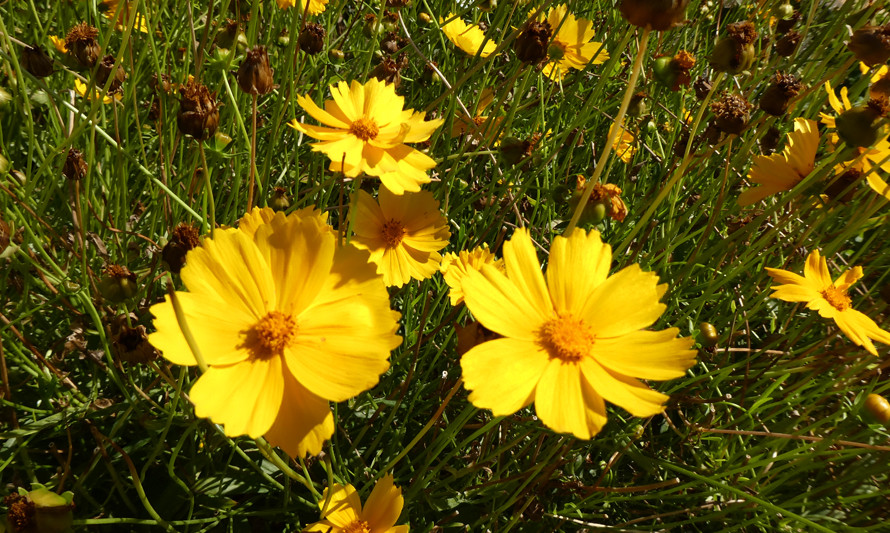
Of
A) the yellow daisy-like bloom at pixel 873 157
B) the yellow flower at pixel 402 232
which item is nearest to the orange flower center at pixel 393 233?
the yellow flower at pixel 402 232

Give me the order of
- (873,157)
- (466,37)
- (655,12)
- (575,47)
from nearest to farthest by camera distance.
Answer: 1. (655,12)
2. (873,157)
3. (575,47)
4. (466,37)

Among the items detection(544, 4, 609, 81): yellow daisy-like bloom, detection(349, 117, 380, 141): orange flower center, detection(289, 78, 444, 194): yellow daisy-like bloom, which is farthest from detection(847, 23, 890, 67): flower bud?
detection(349, 117, 380, 141): orange flower center

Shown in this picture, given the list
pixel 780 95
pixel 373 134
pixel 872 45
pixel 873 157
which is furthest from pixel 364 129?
pixel 873 157

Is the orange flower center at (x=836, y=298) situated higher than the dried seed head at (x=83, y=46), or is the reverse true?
the dried seed head at (x=83, y=46)

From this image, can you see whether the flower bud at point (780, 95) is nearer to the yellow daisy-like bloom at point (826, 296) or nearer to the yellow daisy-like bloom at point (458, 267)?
the yellow daisy-like bloom at point (826, 296)

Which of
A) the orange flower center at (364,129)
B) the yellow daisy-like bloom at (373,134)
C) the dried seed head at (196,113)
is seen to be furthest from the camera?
the orange flower center at (364,129)

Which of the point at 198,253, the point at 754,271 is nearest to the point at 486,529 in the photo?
the point at 198,253

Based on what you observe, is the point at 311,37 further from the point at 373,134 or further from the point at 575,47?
the point at 575,47
